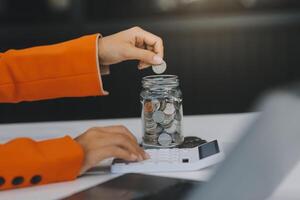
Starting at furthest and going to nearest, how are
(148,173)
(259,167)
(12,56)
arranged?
(12,56) → (148,173) → (259,167)

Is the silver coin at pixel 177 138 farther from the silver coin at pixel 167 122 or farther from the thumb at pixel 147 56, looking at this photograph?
the thumb at pixel 147 56

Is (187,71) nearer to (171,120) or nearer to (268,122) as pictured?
(171,120)

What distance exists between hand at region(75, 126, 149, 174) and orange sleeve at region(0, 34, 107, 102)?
24 centimetres

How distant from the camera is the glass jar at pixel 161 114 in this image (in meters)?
1.04

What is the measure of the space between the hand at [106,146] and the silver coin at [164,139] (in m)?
0.09

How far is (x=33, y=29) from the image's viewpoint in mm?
2391

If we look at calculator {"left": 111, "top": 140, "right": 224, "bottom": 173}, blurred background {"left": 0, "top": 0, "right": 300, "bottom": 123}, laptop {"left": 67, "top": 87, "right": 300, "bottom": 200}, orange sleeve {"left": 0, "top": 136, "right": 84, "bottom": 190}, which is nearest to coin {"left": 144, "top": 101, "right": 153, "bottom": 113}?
calculator {"left": 111, "top": 140, "right": 224, "bottom": 173}

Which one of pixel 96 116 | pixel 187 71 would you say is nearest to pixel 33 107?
pixel 96 116

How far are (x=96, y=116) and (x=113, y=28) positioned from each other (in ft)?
1.37

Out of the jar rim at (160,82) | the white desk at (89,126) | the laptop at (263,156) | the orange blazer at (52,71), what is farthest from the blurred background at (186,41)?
the laptop at (263,156)

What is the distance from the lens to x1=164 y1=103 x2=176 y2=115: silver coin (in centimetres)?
104

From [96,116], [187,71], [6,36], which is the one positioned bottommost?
[96,116]

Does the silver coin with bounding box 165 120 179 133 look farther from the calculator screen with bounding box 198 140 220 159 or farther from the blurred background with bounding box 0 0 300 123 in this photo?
the blurred background with bounding box 0 0 300 123

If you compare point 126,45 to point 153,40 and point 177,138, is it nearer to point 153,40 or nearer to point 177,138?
point 153,40
